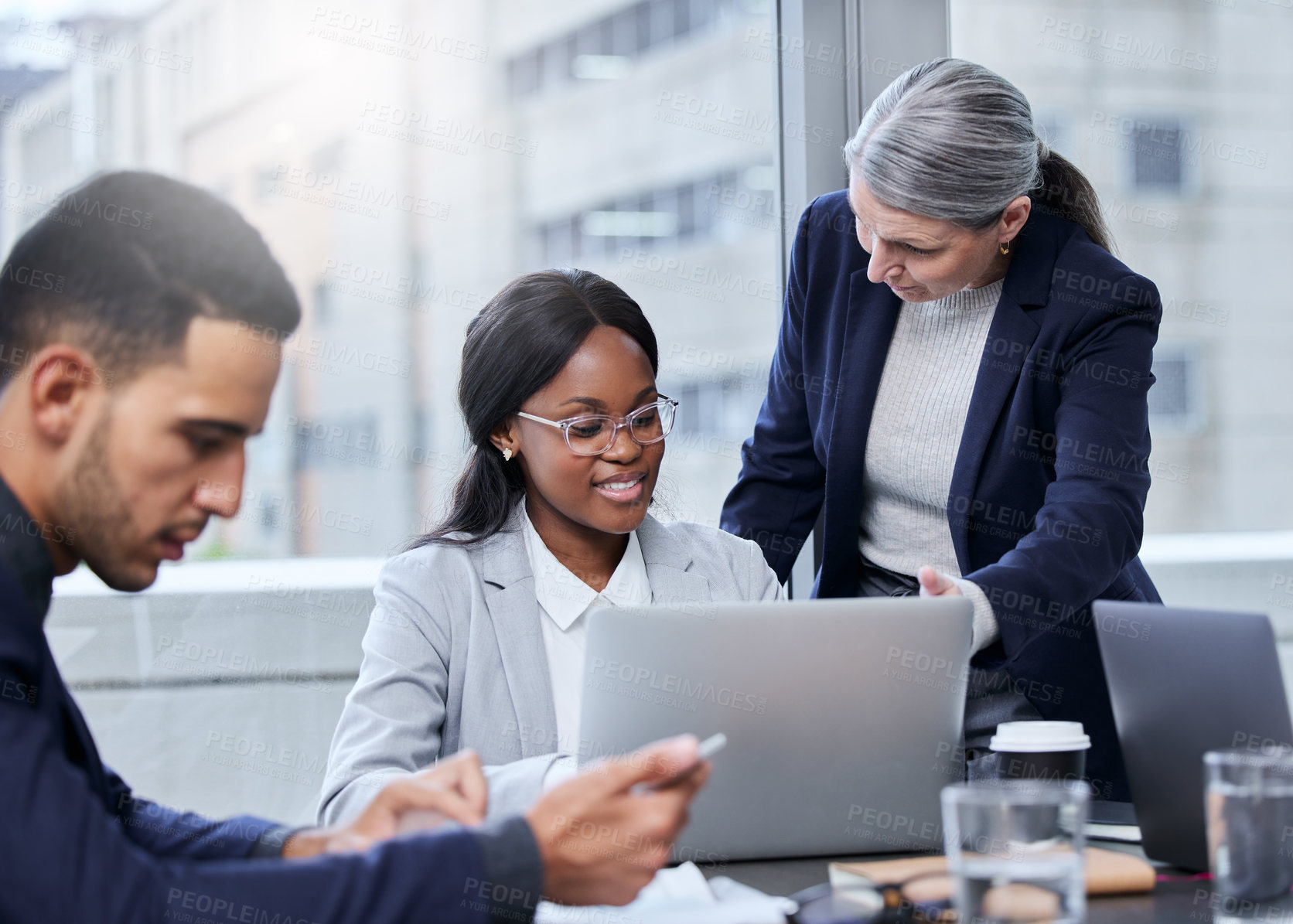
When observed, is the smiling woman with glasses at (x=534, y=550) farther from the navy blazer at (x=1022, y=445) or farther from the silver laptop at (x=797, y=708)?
the silver laptop at (x=797, y=708)

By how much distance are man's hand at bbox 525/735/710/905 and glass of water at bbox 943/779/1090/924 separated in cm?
21

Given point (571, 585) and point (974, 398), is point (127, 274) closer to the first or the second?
point (571, 585)

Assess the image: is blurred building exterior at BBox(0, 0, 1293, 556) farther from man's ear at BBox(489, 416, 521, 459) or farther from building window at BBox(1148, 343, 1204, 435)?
building window at BBox(1148, 343, 1204, 435)

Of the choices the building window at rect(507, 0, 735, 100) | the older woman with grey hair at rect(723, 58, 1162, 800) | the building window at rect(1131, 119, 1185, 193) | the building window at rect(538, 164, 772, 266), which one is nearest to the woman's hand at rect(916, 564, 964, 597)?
the older woman with grey hair at rect(723, 58, 1162, 800)

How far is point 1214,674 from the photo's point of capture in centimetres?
109

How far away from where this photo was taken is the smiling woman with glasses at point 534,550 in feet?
5.23

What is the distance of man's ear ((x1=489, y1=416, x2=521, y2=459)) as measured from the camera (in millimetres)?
1814

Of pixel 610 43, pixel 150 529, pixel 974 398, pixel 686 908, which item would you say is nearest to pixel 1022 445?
pixel 974 398

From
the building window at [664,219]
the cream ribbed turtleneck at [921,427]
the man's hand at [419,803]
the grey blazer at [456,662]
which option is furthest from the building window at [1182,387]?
the man's hand at [419,803]

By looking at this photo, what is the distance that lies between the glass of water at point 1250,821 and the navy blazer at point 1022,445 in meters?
0.54

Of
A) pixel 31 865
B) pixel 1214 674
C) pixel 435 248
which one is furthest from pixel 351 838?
pixel 435 248

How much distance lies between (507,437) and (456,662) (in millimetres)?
384

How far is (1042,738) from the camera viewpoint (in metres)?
1.22

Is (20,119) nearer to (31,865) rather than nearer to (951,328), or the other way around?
(951,328)
